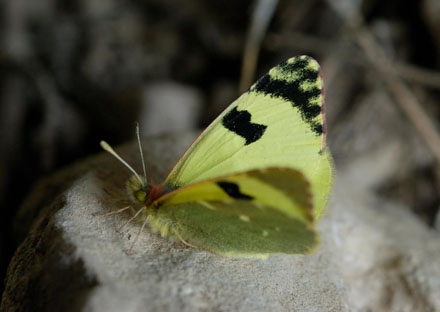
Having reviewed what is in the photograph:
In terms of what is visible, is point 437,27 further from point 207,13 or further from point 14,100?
point 14,100

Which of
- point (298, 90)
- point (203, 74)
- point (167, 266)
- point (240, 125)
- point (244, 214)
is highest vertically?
point (298, 90)

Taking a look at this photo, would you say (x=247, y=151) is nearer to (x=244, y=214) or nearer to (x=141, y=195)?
(x=244, y=214)

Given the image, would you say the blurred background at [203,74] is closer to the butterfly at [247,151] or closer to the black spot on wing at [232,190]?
the butterfly at [247,151]

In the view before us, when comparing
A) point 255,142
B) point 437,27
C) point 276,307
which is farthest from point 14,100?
point 437,27

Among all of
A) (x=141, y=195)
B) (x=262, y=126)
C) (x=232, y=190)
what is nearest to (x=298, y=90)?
(x=262, y=126)

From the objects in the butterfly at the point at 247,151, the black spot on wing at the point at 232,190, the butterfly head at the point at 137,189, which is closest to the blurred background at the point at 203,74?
the butterfly head at the point at 137,189

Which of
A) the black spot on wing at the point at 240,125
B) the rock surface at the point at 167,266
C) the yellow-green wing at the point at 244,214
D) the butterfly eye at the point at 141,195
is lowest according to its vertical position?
the rock surface at the point at 167,266
